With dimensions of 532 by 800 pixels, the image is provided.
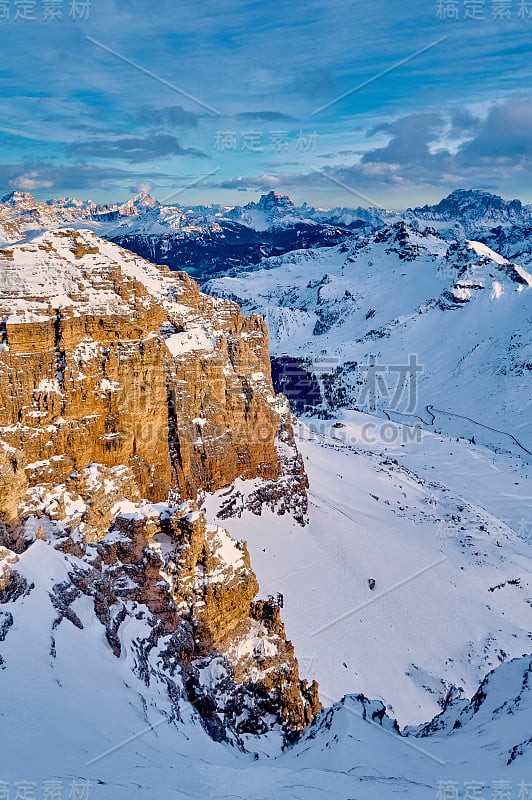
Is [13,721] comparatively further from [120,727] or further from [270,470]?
[270,470]

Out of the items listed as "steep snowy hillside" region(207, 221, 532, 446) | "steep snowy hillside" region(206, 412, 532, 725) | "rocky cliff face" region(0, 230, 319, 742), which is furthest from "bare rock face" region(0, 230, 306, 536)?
"steep snowy hillside" region(207, 221, 532, 446)

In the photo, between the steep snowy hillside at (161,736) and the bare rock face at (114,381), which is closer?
the steep snowy hillside at (161,736)

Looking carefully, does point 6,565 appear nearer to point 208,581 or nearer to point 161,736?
point 161,736

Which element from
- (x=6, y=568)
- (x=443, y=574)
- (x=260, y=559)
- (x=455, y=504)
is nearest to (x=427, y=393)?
(x=455, y=504)

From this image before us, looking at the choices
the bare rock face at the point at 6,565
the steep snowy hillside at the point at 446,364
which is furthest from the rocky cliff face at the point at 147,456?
the steep snowy hillside at the point at 446,364

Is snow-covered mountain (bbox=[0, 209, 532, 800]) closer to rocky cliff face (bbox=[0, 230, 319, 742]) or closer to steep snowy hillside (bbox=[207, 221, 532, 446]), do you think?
rocky cliff face (bbox=[0, 230, 319, 742])

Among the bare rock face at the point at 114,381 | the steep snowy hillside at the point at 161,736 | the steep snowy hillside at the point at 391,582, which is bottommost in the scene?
the steep snowy hillside at the point at 391,582

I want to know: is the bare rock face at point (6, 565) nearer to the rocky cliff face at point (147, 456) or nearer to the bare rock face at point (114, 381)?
the rocky cliff face at point (147, 456)

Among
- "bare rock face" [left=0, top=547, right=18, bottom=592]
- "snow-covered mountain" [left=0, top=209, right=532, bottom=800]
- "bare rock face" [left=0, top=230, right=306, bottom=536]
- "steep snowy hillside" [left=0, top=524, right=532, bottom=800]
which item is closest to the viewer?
"steep snowy hillside" [left=0, top=524, right=532, bottom=800]
